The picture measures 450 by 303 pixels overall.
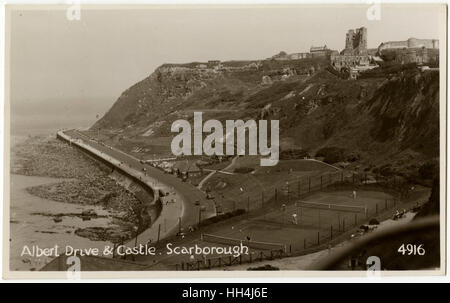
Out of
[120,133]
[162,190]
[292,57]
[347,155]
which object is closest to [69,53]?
[120,133]

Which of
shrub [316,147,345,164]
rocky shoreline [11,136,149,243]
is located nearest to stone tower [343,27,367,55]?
shrub [316,147,345,164]

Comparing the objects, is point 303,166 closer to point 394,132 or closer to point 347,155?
point 347,155

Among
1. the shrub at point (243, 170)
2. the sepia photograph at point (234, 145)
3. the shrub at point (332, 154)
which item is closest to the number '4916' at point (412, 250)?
the sepia photograph at point (234, 145)

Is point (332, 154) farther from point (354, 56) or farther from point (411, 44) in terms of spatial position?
point (411, 44)

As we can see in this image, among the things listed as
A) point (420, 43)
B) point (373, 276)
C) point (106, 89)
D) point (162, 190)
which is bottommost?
point (373, 276)

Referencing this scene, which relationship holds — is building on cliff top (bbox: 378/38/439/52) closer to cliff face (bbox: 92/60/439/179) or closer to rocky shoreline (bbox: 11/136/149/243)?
cliff face (bbox: 92/60/439/179)

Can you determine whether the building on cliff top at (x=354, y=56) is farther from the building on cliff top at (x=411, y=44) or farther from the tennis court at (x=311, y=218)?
the tennis court at (x=311, y=218)
